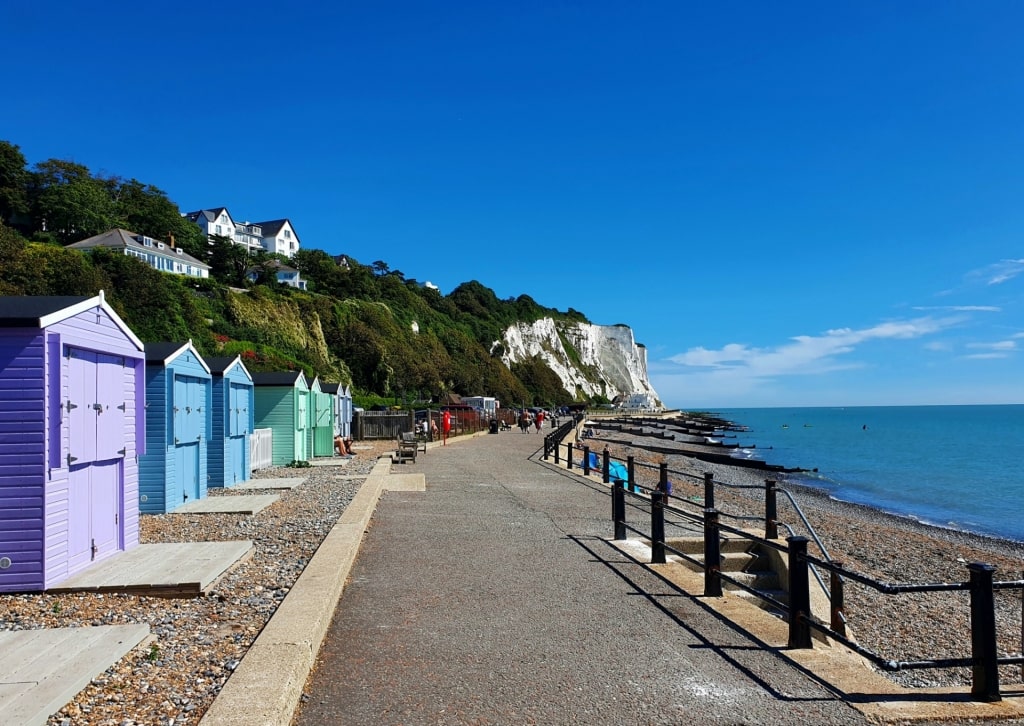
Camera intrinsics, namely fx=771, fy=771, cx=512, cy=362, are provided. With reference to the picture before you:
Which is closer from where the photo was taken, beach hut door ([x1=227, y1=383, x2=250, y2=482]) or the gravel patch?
the gravel patch

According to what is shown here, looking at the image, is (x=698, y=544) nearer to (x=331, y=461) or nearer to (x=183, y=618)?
(x=183, y=618)

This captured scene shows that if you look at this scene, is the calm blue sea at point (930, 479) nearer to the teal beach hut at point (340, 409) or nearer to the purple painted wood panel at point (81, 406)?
the teal beach hut at point (340, 409)

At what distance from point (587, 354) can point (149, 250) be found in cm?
10328

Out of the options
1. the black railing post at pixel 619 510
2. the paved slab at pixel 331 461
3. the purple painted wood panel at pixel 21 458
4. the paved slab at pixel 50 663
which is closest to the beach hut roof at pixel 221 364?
the paved slab at pixel 331 461

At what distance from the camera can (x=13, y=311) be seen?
7438mm

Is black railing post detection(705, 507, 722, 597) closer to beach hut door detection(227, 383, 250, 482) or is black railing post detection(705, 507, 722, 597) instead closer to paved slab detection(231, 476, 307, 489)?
paved slab detection(231, 476, 307, 489)

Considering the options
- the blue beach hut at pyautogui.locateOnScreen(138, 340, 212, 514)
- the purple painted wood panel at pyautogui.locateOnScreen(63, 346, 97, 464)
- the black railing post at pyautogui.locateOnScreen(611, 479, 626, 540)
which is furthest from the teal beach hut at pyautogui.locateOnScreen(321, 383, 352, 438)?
the purple painted wood panel at pyautogui.locateOnScreen(63, 346, 97, 464)

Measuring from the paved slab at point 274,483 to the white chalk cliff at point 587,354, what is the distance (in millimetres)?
94334

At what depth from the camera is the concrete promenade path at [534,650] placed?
472 cm

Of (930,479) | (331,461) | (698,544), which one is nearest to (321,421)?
(331,461)

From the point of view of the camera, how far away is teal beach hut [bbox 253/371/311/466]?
22.8m

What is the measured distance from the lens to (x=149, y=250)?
210 ft

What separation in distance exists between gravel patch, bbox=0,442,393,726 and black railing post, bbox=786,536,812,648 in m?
4.17

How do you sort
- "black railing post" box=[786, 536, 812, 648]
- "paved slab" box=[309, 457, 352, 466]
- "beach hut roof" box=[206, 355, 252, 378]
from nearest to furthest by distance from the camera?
"black railing post" box=[786, 536, 812, 648]
"beach hut roof" box=[206, 355, 252, 378]
"paved slab" box=[309, 457, 352, 466]
